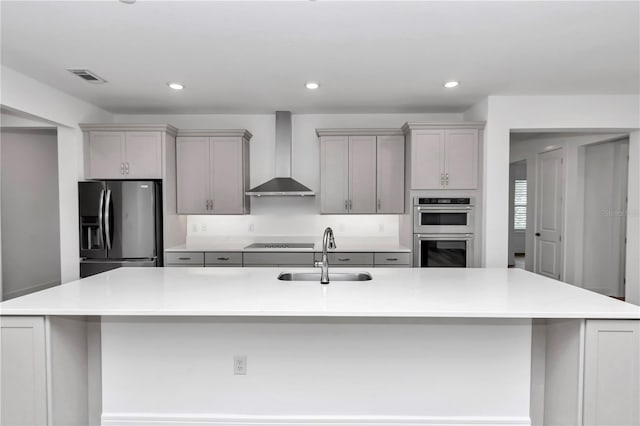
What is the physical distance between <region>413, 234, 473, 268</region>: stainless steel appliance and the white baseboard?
206 cm

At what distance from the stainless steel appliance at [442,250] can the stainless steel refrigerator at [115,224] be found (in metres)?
2.99

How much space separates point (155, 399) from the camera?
7.09 feet

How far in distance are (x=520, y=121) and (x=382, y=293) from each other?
9.78 ft

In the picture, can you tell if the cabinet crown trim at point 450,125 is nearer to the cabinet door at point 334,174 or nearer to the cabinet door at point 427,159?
the cabinet door at point 427,159

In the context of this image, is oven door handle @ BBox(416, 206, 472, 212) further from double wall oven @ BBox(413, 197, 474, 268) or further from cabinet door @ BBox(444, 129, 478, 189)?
cabinet door @ BBox(444, 129, 478, 189)

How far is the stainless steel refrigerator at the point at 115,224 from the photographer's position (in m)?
3.99

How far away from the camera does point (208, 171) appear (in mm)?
4395

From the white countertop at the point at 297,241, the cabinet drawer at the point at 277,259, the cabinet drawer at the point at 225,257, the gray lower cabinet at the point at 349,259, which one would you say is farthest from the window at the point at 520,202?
the cabinet drawer at the point at 225,257

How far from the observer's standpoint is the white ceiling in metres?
2.18

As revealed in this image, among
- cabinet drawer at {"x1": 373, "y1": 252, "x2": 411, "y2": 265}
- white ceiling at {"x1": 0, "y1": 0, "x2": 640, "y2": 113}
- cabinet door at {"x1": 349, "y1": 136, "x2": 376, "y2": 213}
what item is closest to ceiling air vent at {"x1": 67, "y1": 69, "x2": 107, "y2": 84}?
white ceiling at {"x1": 0, "y1": 0, "x2": 640, "y2": 113}

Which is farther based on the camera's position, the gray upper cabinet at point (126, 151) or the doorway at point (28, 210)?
the doorway at point (28, 210)

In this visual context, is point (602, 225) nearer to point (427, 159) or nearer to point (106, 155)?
point (427, 159)

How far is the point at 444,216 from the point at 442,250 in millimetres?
384

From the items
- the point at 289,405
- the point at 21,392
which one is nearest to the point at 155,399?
the point at 21,392
